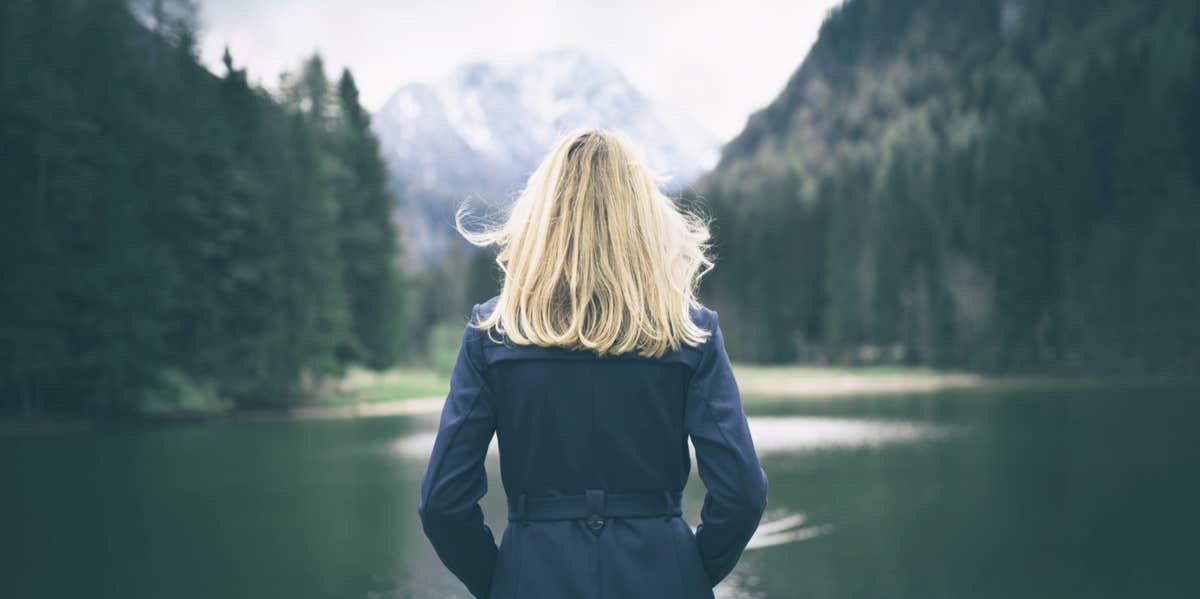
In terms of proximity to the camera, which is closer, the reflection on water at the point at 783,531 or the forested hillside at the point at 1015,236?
the reflection on water at the point at 783,531

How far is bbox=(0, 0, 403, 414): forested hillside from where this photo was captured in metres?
32.3

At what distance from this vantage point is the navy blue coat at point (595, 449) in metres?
2.71

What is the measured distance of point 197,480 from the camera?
1975 cm

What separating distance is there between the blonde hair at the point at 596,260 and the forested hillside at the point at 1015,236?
65855 millimetres

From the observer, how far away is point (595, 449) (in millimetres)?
2732

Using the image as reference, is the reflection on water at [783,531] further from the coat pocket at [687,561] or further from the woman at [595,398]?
the woman at [595,398]

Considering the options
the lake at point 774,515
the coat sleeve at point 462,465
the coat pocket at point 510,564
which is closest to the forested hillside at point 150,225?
the lake at point 774,515

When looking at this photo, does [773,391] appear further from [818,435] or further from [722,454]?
[722,454]

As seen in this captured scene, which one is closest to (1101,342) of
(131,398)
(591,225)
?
(131,398)

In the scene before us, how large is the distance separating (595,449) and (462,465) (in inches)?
14.2

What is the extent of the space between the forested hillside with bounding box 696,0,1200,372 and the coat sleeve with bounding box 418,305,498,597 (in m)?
66.0

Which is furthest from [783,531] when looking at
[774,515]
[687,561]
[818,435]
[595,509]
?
[818,435]

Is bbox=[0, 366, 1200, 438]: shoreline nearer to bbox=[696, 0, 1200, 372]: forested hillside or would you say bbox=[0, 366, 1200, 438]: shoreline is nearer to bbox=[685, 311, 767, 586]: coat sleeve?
bbox=[696, 0, 1200, 372]: forested hillside

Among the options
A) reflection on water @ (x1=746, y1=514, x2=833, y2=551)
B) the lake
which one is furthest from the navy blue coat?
reflection on water @ (x1=746, y1=514, x2=833, y2=551)
